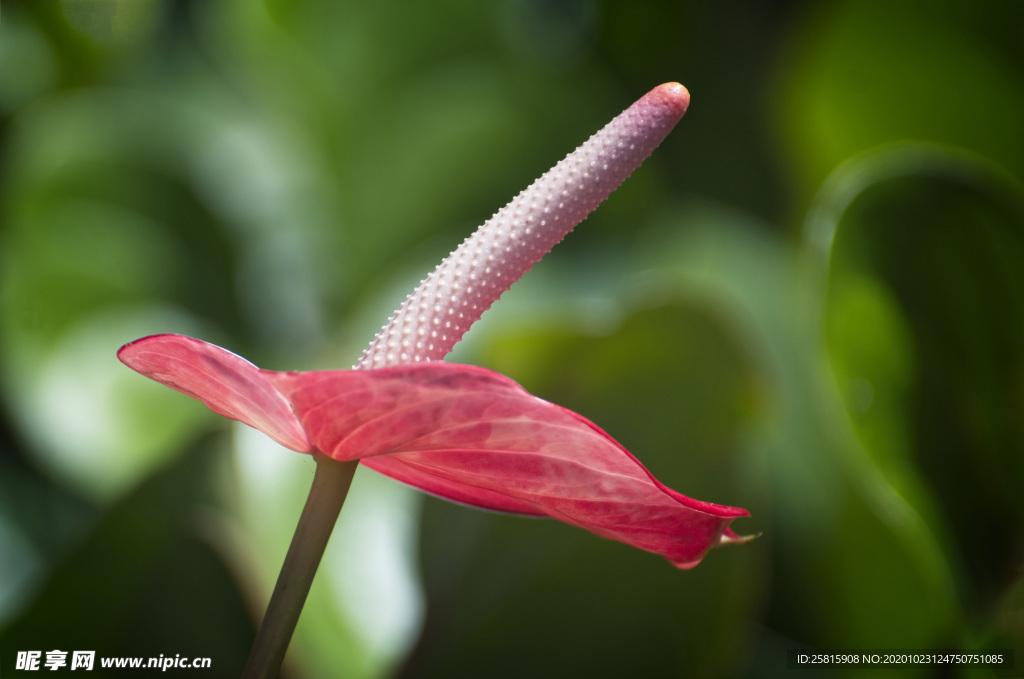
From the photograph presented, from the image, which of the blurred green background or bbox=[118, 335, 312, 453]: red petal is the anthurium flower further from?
the blurred green background

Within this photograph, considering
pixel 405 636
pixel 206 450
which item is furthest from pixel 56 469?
pixel 405 636

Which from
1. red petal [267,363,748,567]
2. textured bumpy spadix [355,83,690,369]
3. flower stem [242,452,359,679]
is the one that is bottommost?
flower stem [242,452,359,679]

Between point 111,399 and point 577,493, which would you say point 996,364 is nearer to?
point 577,493

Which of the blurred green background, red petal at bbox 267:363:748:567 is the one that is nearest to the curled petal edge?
red petal at bbox 267:363:748:567

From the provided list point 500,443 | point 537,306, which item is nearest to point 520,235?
point 500,443

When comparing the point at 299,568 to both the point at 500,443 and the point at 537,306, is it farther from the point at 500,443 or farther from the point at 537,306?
the point at 537,306

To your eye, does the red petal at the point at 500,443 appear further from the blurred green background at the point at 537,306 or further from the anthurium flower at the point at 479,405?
the blurred green background at the point at 537,306

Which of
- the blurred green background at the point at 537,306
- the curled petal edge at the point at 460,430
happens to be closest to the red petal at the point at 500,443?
the curled petal edge at the point at 460,430
